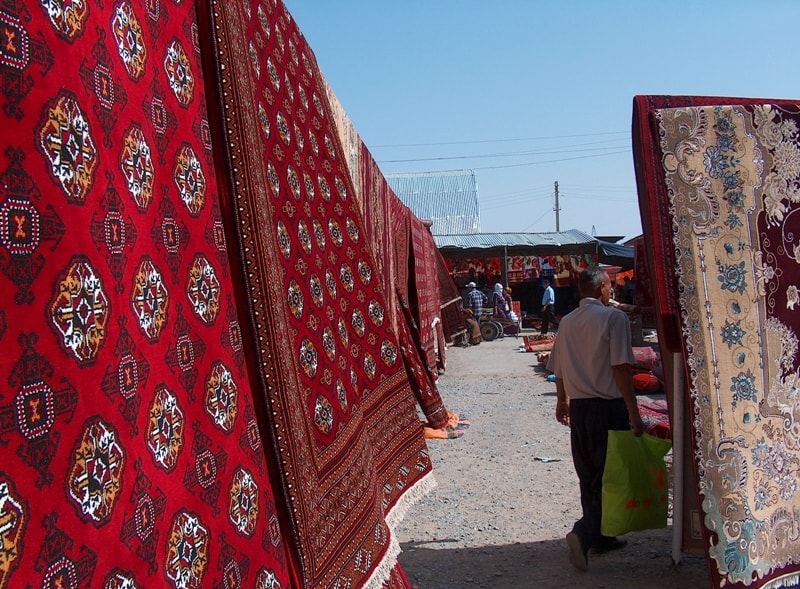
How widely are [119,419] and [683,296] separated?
218cm

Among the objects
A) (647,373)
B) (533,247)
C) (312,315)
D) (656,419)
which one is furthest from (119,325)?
(533,247)

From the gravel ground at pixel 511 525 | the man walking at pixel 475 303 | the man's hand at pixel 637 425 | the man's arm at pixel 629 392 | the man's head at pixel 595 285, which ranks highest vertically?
the man's head at pixel 595 285

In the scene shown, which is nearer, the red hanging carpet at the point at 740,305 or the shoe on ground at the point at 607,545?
the red hanging carpet at the point at 740,305

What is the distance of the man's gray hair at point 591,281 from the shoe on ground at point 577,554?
1.29 metres

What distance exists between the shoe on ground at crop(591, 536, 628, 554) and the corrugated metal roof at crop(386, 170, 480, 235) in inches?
755

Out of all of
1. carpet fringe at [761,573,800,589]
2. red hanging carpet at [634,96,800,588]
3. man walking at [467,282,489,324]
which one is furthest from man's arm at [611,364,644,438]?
man walking at [467,282,489,324]

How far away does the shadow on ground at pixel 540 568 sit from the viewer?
3.62 metres

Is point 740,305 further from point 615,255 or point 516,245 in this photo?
point 516,245

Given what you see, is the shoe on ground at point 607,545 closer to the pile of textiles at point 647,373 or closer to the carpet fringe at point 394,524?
the carpet fringe at point 394,524

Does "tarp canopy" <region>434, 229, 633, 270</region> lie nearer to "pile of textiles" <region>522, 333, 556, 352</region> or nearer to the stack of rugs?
"pile of textiles" <region>522, 333, 556, 352</region>

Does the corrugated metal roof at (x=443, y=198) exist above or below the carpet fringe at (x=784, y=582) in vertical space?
above

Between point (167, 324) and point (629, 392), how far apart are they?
281cm

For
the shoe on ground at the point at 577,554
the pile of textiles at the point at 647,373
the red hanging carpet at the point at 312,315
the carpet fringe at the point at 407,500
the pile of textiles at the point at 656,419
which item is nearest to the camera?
the red hanging carpet at the point at 312,315

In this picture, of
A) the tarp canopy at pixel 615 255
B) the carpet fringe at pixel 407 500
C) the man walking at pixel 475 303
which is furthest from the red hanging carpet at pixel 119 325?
the tarp canopy at pixel 615 255
